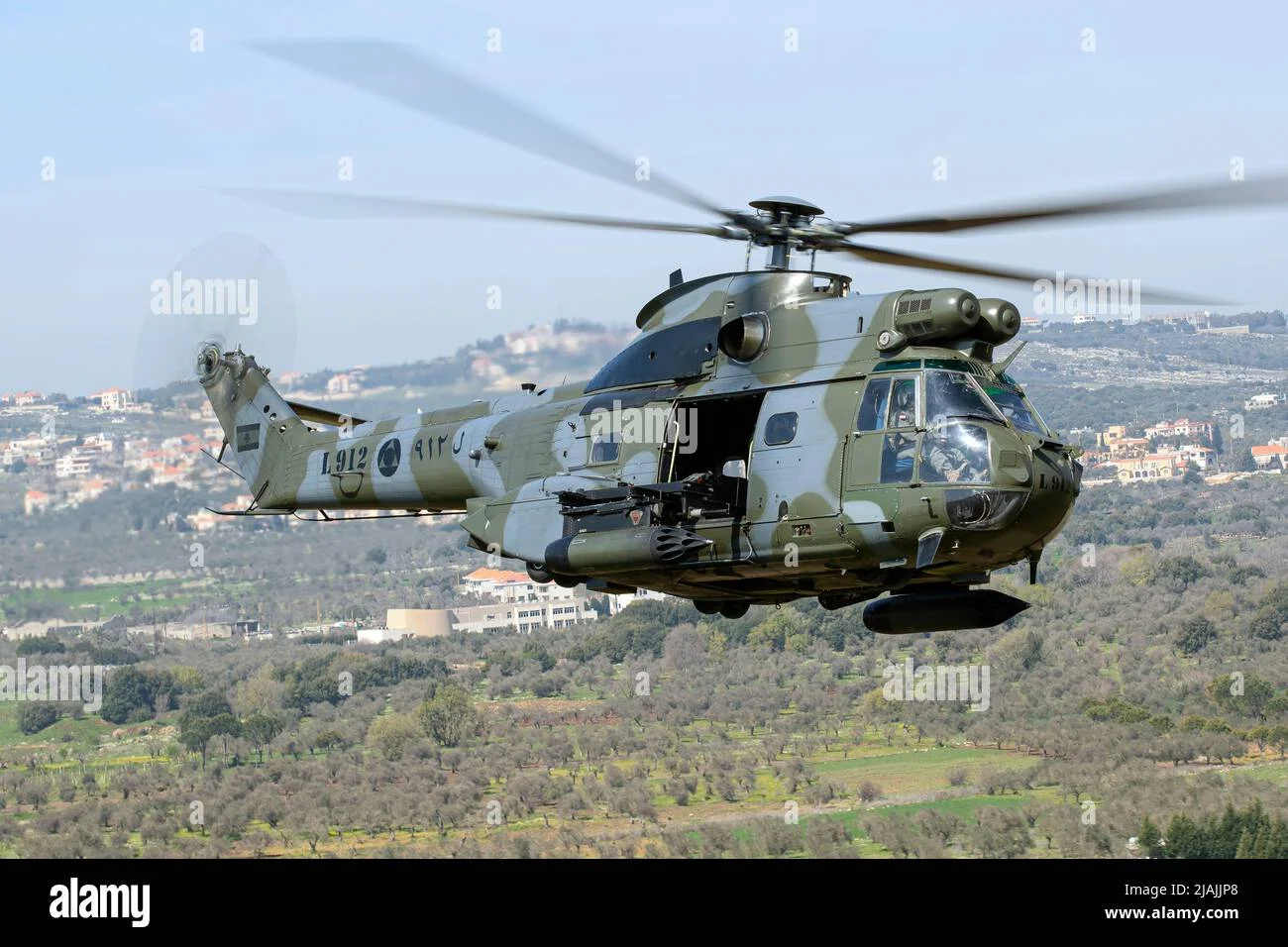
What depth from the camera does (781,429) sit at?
12.8 meters

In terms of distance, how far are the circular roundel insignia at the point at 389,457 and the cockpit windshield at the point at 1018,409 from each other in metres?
6.85

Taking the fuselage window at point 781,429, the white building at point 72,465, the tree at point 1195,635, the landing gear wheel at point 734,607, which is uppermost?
the fuselage window at point 781,429

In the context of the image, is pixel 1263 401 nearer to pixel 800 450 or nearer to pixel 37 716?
pixel 37 716

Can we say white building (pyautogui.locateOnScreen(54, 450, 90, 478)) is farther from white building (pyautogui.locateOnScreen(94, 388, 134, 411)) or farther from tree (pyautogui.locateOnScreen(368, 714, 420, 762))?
tree (pyautogui.locateOnScreen(368, 714, 420, 762))

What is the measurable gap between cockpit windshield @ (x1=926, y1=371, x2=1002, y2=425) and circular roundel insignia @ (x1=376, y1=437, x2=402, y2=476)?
260 inches

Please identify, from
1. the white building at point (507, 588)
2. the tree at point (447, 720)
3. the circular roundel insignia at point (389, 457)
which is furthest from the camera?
the white building at point (507, 588)

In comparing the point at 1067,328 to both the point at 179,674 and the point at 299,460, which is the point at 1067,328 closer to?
the point at 179,674

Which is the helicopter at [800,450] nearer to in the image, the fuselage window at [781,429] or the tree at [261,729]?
the fuselage window at [781,429]

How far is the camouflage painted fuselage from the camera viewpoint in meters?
12.0

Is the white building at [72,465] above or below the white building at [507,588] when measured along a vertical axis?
above

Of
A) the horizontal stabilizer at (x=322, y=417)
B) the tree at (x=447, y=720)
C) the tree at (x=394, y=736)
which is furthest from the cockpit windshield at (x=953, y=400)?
the tree at (x=447, y=720)

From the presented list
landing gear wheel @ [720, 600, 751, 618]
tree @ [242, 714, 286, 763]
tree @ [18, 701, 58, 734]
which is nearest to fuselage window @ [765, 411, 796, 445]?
landing gear wheel @ [720, 600, 751, 618]

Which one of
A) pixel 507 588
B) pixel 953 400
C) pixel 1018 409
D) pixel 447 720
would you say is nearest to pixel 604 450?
pixel 953 400

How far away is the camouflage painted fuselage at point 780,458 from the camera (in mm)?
11984
